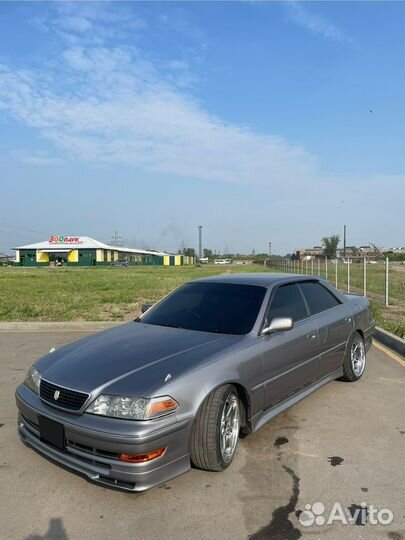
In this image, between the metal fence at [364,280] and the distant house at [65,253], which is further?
the distant house at [65,253]

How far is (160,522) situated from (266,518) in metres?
0.66

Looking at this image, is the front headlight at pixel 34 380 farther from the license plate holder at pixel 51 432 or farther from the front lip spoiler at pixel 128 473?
the front lip spoiler at pixel 128 473

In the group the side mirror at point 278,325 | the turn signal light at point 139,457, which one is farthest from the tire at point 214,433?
the side mirror at point 278,325

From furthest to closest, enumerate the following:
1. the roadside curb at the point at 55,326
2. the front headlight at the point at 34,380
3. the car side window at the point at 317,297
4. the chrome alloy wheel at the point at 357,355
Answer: the roadside curb at the point at 55,326, the chrome alloy wheel at the point at 357,355, the car side window at the point at 317,297, the front headlight at the point at 34,380

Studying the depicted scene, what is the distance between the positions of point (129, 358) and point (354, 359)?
3.39 metres

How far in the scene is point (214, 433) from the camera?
323 centimetres

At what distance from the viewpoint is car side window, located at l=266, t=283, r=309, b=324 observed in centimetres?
445

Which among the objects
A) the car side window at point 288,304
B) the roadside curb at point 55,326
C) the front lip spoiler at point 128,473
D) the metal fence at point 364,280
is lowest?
the roadside curb at point 55,326

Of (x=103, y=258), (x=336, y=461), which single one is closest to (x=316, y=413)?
(x=336, y=461)

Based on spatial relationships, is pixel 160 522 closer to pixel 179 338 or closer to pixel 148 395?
pixel 148 395

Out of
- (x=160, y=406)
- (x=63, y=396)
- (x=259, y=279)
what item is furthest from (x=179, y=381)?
(x=259, y=279)

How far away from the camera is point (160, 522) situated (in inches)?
112

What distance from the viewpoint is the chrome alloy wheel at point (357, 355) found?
5.75 metres

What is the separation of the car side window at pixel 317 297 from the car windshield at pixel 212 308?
2.77 ft
